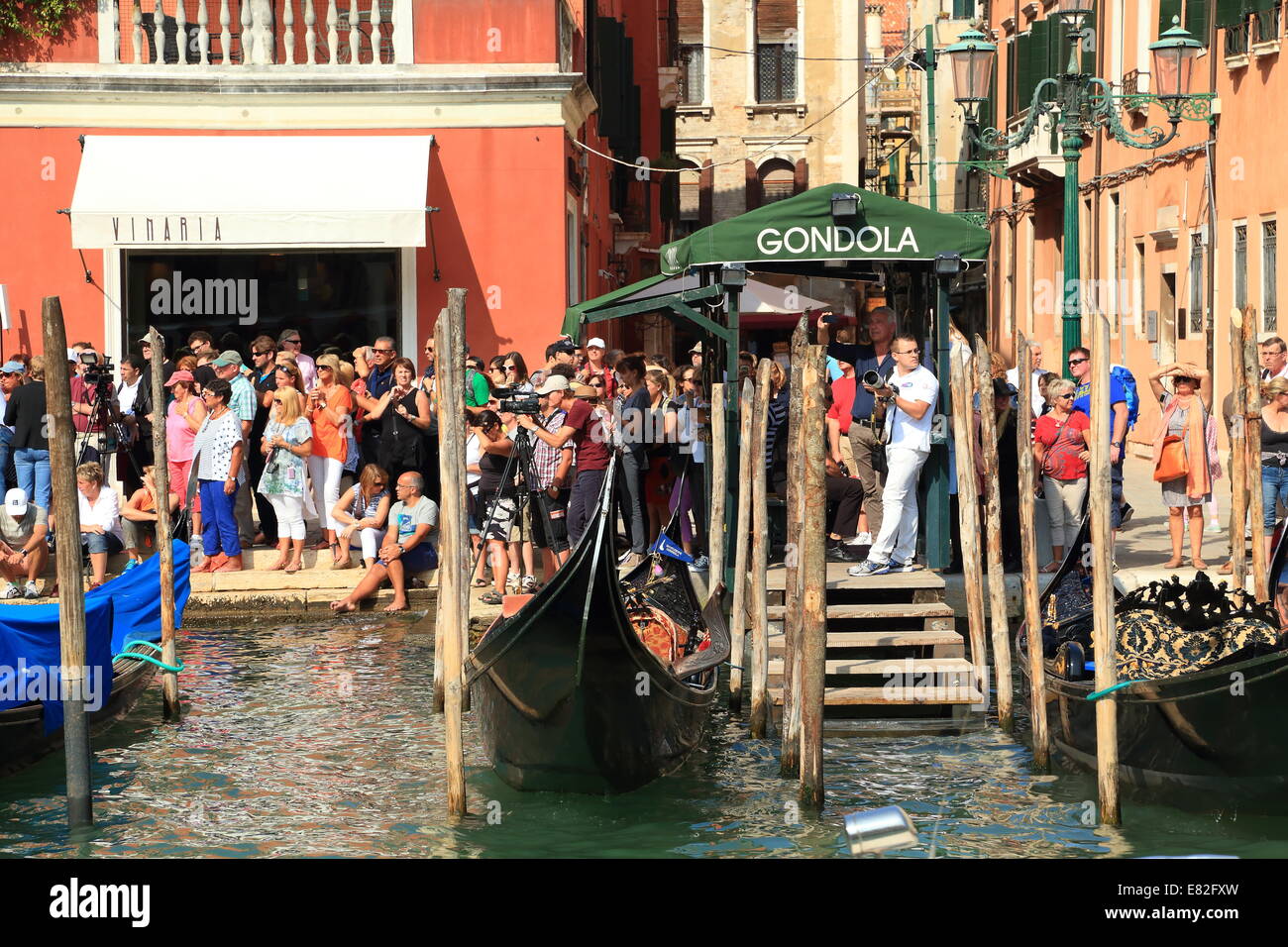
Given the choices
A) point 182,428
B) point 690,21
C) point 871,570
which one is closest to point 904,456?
point 871,570

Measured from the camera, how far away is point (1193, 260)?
62.4ft

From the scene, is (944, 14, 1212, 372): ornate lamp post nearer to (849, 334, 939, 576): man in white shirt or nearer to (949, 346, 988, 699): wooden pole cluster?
(849, 334, 939, 576): man in white shirt

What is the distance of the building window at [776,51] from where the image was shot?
36531 millimetres

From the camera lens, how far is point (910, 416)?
34.1ft

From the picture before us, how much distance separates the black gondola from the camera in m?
8.55

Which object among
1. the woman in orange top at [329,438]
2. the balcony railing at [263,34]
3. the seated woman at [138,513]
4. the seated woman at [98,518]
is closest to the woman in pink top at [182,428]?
the seated woman at [138,513]

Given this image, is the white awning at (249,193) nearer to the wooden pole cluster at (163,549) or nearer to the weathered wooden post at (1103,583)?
the wooden pole cluster at (163,549)

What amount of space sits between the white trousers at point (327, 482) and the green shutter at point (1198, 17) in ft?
31.7

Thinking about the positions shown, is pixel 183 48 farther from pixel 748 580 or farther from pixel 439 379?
pixel 439 379

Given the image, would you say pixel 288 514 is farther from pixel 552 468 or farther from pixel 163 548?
pixel 163 548

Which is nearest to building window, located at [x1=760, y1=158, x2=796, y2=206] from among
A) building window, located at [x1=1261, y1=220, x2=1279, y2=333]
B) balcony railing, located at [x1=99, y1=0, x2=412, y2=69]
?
building window, located at [x1=1261, y1=220, x2=1279, y2=333]

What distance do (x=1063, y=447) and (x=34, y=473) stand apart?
23.0 feet
